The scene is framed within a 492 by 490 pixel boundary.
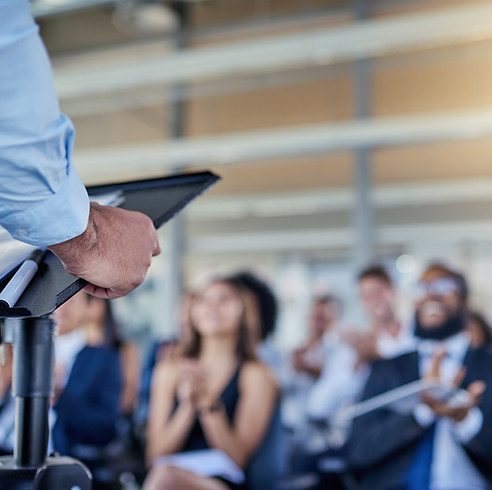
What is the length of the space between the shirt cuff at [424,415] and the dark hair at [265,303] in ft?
2.75

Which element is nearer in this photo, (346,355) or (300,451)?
(300,451)

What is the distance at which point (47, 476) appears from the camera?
2.96 feet

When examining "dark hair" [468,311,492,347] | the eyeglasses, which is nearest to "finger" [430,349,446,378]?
the eyeglasses

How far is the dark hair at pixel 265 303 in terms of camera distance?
3.42m

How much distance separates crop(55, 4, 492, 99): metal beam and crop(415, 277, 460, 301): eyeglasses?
1.52 m

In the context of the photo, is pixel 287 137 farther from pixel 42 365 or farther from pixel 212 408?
pixel 42 365

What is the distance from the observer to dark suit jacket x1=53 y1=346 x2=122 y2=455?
3.16 meters

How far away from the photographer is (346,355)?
14.1ft

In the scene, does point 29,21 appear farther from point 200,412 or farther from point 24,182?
point 200,412

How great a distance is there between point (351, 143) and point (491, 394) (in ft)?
8.87

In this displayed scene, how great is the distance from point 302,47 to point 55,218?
12.0ft

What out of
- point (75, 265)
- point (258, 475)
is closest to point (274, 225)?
point (258, 475)

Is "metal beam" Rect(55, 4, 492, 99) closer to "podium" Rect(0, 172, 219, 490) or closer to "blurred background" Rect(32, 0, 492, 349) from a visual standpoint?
"blurred background" Rect(32, 0, 492, 349)

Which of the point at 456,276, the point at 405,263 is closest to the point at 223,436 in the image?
the point at 456,276
